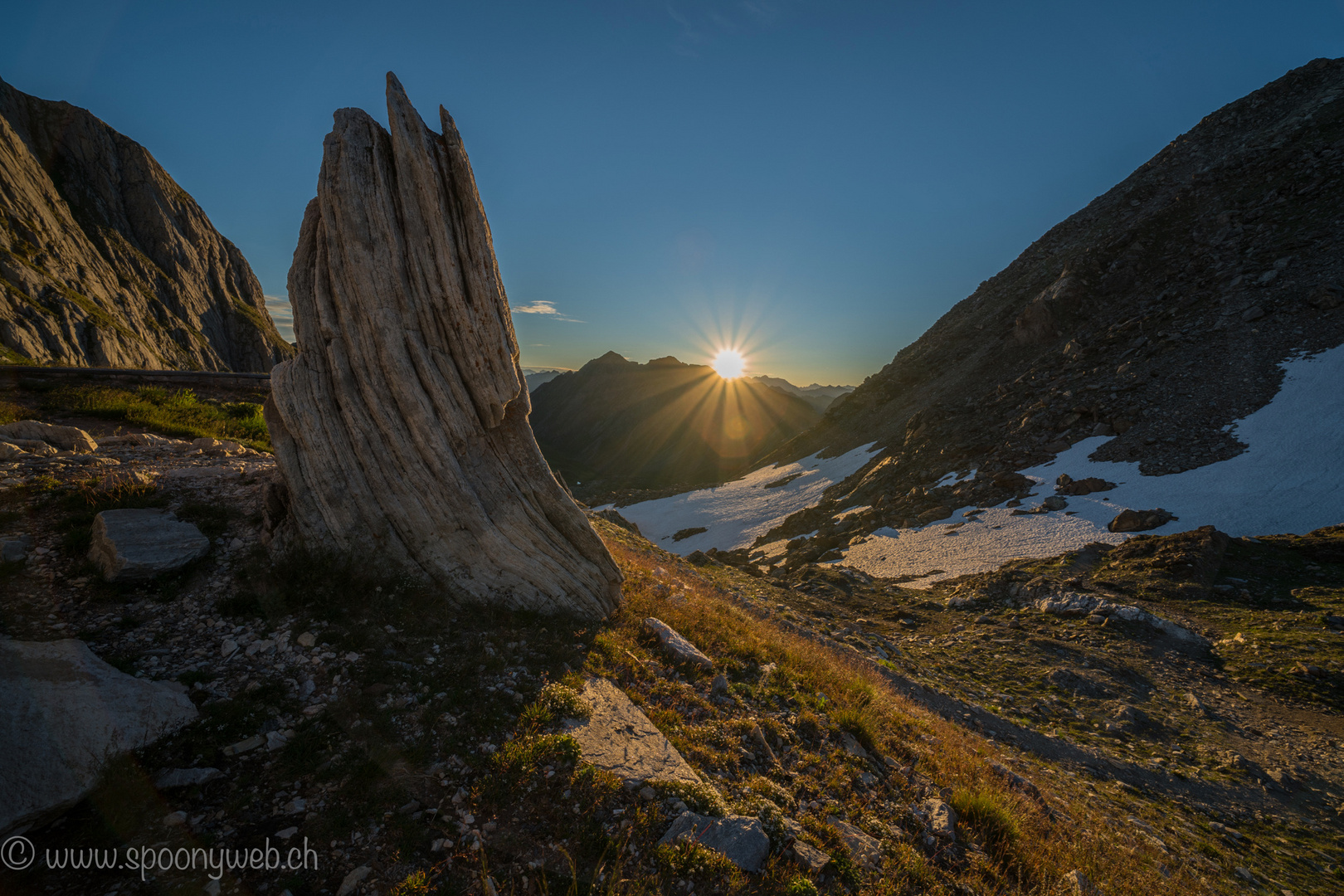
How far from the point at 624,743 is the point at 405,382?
8.14 metres

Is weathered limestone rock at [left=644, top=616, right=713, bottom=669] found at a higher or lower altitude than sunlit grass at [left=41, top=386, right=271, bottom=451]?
lower

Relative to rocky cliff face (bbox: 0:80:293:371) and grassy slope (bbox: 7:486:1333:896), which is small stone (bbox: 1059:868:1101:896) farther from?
rocky cliff face (bbox: 0:80:293:371)

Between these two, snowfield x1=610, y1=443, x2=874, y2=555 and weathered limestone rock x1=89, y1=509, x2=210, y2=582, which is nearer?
weathered limestone rock x1=89, y1=509, x2=210, y2=582

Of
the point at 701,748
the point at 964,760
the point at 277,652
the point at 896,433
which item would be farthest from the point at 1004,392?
the point at 277,652

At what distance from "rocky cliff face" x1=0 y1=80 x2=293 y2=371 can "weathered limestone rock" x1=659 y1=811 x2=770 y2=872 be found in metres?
46.9

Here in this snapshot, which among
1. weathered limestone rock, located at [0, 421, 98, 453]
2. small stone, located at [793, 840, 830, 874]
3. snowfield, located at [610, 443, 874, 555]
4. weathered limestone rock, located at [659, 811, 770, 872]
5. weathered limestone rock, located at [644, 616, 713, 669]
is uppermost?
weathered limestone rock, located at [0, 421, 98, 453]

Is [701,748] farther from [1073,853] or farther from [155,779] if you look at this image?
[155,779]

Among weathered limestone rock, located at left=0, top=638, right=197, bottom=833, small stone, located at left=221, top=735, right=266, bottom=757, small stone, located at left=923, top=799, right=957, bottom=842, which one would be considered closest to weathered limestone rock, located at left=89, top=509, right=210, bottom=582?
weathered limestone rock, located at left=0, top=638, right=197, bottom=833

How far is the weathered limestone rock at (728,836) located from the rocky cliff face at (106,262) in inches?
1846

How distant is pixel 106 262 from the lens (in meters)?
63.0

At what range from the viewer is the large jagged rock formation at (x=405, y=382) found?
9938mm

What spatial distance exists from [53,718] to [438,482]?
5.76 meters

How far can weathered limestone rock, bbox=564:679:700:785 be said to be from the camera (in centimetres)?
674

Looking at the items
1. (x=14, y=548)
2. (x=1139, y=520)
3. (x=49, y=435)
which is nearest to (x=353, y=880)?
(x=14, y=548)
